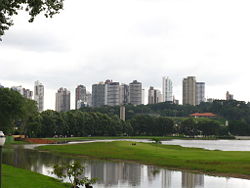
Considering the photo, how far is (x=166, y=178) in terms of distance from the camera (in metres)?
49.4

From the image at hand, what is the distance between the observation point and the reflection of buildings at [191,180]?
144 feet

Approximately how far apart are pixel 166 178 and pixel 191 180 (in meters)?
3.13

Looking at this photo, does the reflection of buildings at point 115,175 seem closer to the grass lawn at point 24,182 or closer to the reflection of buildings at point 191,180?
the reflection of buildings at point 191,180

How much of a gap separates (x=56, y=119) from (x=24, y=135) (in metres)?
20.4

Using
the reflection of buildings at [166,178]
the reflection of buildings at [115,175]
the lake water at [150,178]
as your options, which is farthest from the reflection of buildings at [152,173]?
the reflection of buildings at [115,175]

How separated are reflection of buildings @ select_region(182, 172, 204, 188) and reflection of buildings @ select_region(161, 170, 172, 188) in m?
1.64

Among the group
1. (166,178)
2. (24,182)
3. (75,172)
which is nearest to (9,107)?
(166,178)

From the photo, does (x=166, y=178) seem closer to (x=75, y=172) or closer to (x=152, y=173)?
(x=152, y=173)

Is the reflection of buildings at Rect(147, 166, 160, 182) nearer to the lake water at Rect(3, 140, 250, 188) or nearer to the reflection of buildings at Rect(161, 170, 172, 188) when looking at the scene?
the lake water at Rect(3, 140, 250, 188)

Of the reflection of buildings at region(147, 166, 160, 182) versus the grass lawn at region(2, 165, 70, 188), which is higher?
the grass lawn at region(2, 165, 70, 188)

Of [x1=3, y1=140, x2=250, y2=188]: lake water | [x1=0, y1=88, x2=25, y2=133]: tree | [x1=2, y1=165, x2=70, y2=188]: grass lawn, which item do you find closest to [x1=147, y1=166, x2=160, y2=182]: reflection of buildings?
[x1=3, y1=140, x2=250, y2=188]: lake water

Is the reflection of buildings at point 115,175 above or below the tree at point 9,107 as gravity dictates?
below

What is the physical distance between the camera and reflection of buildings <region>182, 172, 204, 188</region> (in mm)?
43938

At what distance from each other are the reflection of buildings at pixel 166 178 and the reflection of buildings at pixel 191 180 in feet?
5.40
